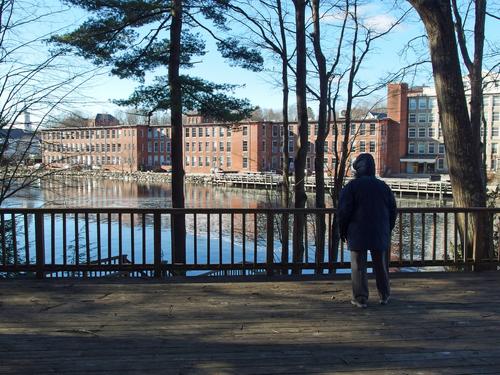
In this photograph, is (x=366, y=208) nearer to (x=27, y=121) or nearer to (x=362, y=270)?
(x=362, y=270)

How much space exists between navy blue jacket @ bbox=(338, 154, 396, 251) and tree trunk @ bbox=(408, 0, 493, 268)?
2.95m

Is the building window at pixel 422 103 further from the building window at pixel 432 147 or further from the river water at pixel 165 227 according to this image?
the river water at pixel 165 227

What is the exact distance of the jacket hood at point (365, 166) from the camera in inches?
197

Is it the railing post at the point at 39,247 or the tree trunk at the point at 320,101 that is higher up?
the tree trunk at the point at 320,101

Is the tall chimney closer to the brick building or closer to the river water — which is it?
the river water

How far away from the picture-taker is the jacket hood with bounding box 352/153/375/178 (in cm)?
501

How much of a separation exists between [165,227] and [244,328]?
26.6 meters

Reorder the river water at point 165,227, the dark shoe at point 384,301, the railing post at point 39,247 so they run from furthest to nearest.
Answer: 1. the river water at point 165,227
2. the railing post at point 39,247
3. the dark shoe at point 384,301

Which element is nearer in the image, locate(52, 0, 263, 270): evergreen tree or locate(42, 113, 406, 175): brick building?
locate(52, 0, 263, 270): evergreen tree

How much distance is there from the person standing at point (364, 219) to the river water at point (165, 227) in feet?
4.97

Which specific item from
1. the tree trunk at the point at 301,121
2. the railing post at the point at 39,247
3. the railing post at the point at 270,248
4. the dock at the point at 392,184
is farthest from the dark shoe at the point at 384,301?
the dock at the point at 392,184

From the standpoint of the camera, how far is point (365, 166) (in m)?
5.01

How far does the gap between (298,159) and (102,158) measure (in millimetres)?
82116

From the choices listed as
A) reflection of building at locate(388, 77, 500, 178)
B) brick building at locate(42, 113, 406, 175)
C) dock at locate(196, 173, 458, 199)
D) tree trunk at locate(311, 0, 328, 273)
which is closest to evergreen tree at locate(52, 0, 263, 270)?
tree trunk at locate(311, 0, 328, 273)
